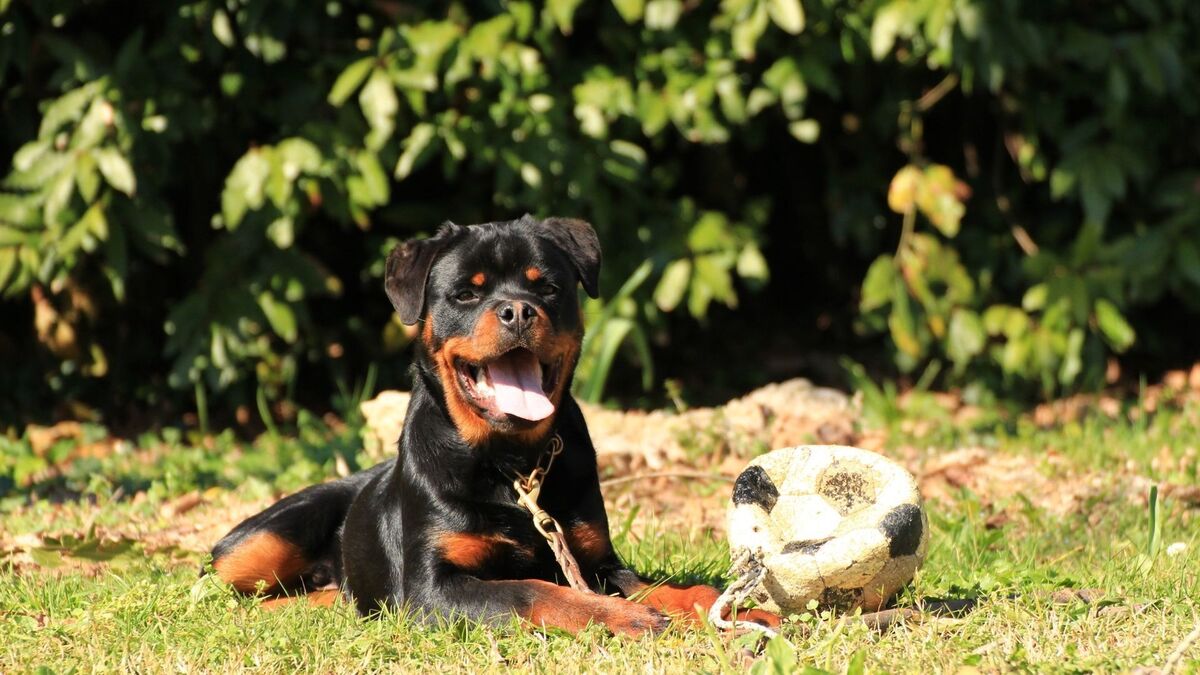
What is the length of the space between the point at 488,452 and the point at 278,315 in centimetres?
314

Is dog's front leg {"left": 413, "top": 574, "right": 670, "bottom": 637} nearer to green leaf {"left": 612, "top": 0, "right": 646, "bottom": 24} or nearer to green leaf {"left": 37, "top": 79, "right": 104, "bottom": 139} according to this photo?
green leaf {"left": 612, "top": 0, "right": 646, "bottom": 24}

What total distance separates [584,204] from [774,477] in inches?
134

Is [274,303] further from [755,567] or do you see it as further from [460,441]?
[755,567]

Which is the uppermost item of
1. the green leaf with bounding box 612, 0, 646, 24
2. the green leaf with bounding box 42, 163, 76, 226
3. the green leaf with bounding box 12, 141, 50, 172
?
the green leaf with bounding box 612, 0, 646, 24

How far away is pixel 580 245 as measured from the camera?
453 centimetres

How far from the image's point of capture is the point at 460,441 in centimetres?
414

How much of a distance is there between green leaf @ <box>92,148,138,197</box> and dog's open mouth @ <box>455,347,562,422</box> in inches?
111

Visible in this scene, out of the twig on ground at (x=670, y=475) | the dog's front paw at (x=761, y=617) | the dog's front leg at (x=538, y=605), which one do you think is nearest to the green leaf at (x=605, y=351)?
the twig on ground at (x=670, y=475)

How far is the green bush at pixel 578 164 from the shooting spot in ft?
21.7

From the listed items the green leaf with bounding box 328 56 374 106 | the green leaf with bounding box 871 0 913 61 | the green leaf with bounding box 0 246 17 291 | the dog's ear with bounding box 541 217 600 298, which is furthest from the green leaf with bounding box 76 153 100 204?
the green leaf with bounding box 871 0 913 61

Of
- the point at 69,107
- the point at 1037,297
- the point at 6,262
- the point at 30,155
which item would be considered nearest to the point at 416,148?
the point at 69,107

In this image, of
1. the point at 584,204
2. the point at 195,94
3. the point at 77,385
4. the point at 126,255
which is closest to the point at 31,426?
the point at 77,385

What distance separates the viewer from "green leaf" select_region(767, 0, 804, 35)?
635 cm

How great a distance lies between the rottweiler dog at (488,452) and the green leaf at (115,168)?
2.39m
